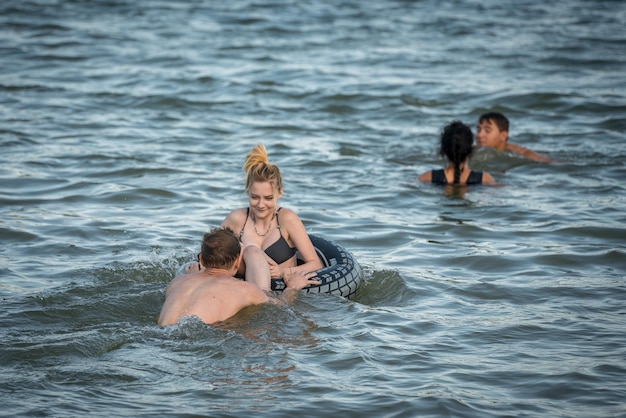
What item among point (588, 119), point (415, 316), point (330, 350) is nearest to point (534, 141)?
point (588, 119)

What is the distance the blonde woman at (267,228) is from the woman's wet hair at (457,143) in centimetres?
409

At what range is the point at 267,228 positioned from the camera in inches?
323

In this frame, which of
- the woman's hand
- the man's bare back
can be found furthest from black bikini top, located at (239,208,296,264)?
the man's bare back

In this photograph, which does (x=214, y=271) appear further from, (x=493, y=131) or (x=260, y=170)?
(x=493, y=131)

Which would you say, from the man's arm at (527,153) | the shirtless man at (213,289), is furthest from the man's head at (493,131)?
the shirtless man at (213,289)

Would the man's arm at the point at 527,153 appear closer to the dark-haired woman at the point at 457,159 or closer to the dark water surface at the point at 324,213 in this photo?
the dark water surface at the point at 324,213

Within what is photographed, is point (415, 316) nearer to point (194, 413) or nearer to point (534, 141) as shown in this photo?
point (194, 413)

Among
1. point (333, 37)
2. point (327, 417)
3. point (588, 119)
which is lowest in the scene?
point (327, 417)

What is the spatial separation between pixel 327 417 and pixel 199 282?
1.78 m

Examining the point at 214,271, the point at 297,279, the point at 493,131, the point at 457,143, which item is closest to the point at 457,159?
the point at 457,143

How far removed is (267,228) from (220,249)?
3.86 feet

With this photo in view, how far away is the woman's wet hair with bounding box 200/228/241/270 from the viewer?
7059mm

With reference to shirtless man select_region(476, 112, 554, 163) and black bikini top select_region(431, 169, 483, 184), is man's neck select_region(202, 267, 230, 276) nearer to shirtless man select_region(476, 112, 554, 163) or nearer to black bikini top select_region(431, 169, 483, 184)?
black bikini top select_region(431, 169, 483, 184)

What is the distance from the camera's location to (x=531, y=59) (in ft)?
65.3
